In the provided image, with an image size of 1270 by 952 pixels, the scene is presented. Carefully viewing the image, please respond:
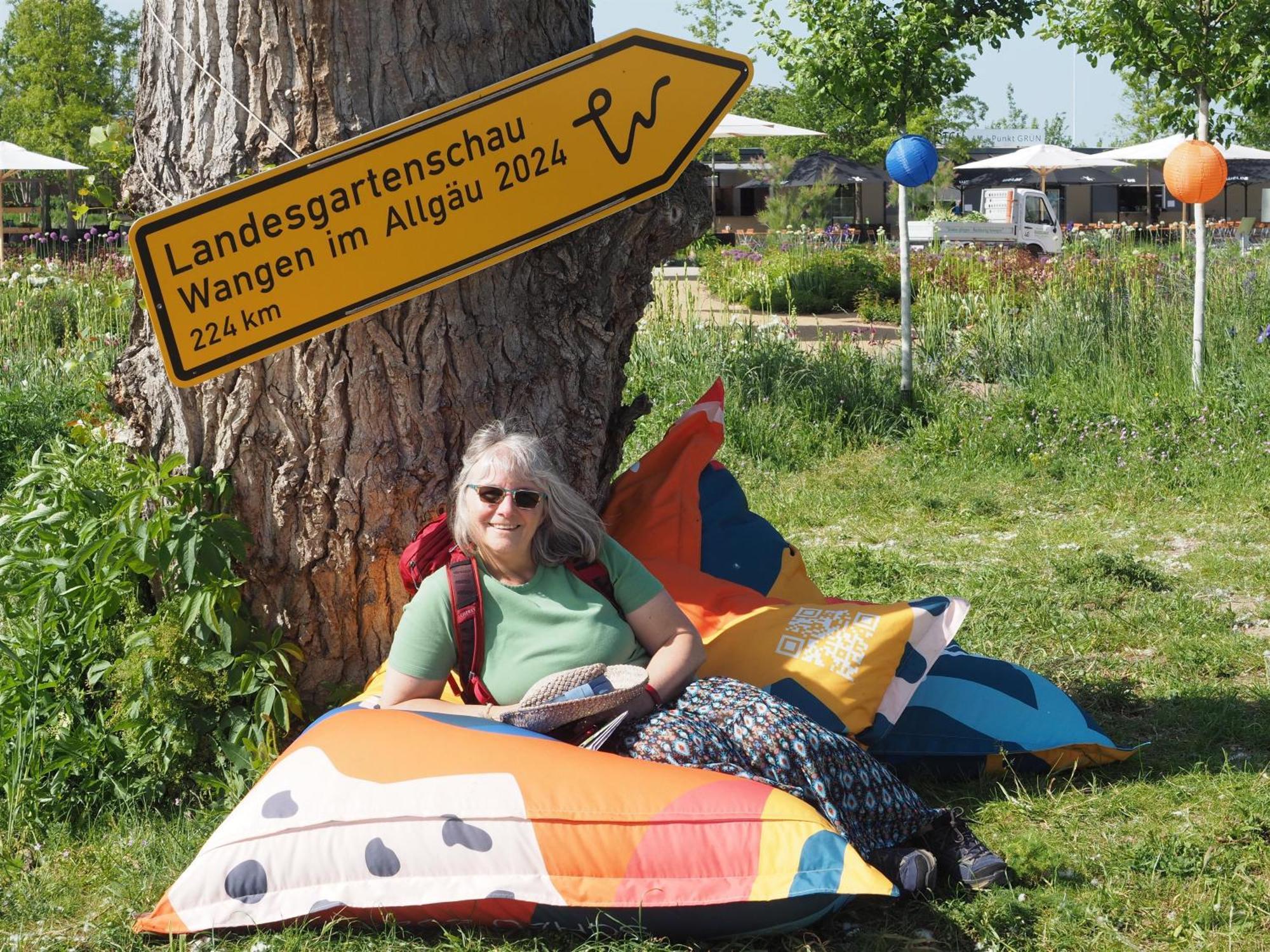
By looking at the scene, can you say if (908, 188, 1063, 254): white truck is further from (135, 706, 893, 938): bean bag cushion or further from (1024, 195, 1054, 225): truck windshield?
(135, 706, 893, 938): bean bag cushion

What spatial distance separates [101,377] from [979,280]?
1009cm

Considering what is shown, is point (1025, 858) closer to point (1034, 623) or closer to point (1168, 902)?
point (1168, 902)

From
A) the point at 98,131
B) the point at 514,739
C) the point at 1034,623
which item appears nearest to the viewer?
the point at 514,739

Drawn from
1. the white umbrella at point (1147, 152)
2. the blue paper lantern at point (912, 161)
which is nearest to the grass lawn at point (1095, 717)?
the blue paper lantern at point (912, 161)

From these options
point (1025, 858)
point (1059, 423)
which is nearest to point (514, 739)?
point (1025, 858)

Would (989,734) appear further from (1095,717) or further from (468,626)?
(468,626)

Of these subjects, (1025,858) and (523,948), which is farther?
(1025,858)

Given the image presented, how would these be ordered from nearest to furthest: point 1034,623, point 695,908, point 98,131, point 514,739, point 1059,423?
point 695,908
point 514,739
point 98,131
point 1034,623
point 1059,423

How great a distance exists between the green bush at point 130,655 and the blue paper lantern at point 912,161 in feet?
20.4

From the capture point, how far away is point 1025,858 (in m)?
3.00

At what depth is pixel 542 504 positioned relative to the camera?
3.10 meters

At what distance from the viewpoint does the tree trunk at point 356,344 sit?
3.24 meters

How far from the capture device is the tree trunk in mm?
3244

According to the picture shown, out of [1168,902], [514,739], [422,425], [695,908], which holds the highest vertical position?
[422,425]
